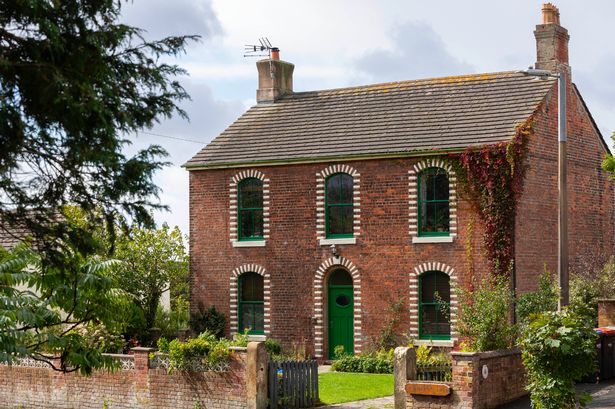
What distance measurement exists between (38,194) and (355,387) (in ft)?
48.2

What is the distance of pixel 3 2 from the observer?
12938 millimetres

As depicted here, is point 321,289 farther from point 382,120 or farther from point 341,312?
point 382,120

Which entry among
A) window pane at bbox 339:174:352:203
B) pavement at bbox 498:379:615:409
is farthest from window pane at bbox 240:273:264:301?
pavement at bbox 498:379:615:409

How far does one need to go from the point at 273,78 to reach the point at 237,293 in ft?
27.9

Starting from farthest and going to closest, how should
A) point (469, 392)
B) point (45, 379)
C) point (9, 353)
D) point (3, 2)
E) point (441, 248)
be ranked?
point (441, 248) → point (45, 379) → point (469, 392) → point (9, 353) → point (3, 2)

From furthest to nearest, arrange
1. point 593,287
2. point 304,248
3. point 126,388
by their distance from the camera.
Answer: point 304,248 → point 593,287 → point 126,388

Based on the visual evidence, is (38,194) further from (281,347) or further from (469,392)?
(281,347)

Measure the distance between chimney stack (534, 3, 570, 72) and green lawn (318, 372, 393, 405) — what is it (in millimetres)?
11676

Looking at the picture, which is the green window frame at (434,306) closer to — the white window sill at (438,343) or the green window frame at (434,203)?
the white window sill at (438,343)

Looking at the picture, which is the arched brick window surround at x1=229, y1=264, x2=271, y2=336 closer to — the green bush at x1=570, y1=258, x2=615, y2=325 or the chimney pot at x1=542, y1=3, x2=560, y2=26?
the green bush at x1=570, y1=258, x2=615, y2=325

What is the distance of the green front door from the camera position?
3375 cm

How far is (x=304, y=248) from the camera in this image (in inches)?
1355

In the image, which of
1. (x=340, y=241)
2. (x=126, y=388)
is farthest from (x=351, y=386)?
(x=340, y=241)

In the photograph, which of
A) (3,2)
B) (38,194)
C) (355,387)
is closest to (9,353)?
(38,194)
